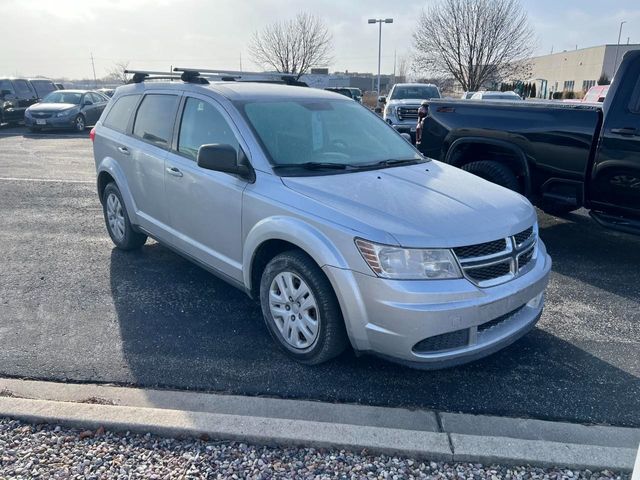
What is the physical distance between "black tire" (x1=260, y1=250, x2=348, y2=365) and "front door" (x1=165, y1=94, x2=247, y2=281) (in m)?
0.54

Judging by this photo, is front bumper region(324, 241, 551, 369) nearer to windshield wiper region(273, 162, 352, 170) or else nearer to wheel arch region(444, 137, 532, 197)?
windshield wiper region(273, 162, 352, 170)

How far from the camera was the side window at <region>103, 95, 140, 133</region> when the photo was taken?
5289 mm

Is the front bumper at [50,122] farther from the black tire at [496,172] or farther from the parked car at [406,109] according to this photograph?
the black tire at [496,172]

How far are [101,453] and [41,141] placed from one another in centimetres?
1653

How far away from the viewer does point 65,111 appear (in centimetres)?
1875

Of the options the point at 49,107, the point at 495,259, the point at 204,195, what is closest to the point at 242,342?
the point at 204,195

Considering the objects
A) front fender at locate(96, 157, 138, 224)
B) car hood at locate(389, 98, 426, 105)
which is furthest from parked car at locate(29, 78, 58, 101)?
front fender at locate(96, 157, 138, 224)

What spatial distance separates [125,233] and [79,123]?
1626 centimetres

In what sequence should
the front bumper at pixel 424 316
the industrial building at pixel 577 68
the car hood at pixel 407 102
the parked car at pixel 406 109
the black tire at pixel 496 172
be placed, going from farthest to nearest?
the industrial building at pixel 577 68 < the car hood at pixel 407 102 < the parked car at pixel 406 109 < the black tire at pixel 496 172 < the front bumper at pixel 424 316

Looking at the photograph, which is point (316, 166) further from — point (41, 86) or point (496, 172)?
point (41, 86)

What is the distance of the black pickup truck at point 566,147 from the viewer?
5109mm

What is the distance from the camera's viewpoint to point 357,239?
296 centimetres

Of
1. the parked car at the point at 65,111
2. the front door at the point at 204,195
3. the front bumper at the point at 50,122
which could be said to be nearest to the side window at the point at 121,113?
the front door at the point at 204,195

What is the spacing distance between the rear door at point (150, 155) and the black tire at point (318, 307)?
170 centimetres
